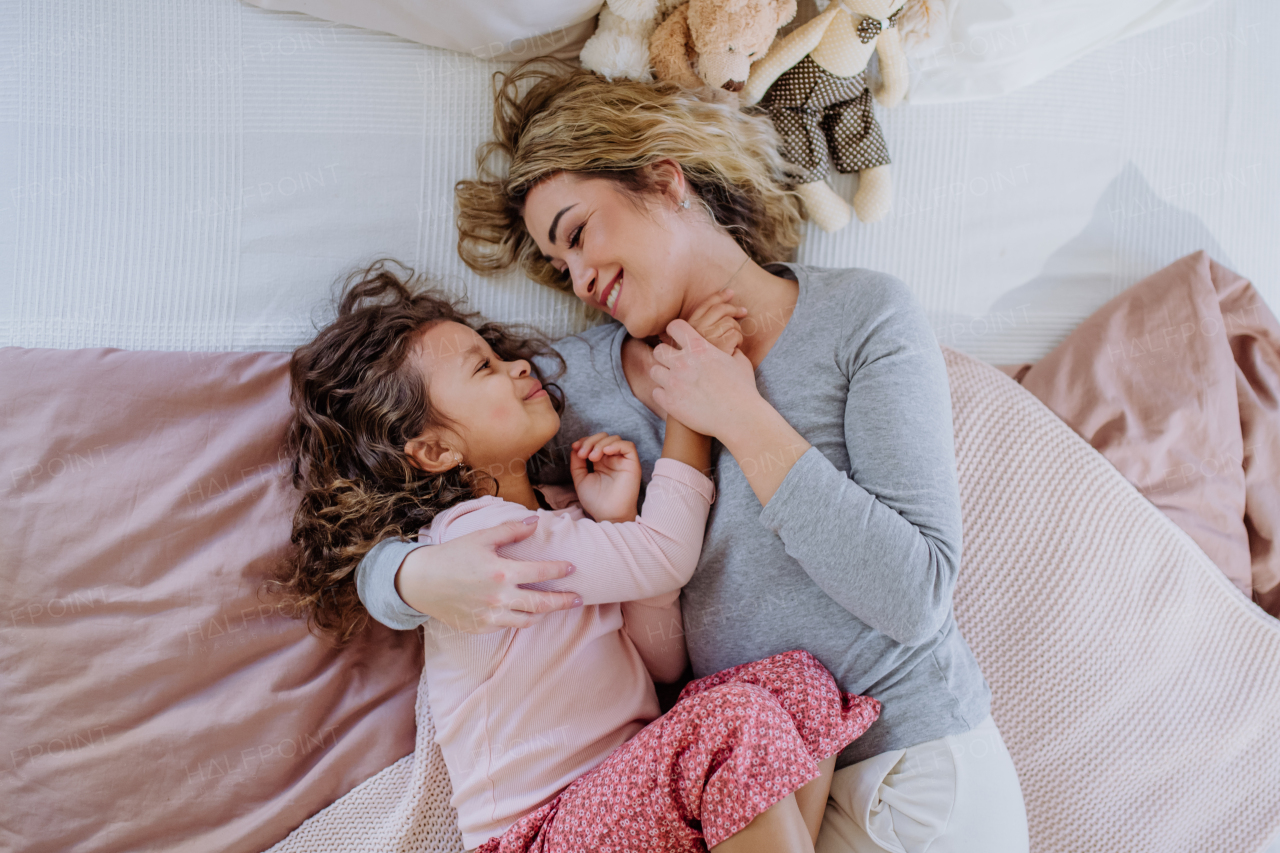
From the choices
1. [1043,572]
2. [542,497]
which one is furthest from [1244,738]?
[542,497]

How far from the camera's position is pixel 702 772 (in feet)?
3.24

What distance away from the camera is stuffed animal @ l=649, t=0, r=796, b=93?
1278 mm

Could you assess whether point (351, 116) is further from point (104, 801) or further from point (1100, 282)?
point (1100, 282)

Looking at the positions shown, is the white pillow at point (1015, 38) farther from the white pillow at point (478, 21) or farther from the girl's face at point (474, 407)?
the girl's face at point (474, 407)

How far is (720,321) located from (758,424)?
0.78 ft

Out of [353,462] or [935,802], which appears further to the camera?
[353,462]

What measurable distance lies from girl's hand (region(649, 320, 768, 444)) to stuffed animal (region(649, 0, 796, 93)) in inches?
18.1

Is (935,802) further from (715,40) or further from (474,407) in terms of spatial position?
(715,40)

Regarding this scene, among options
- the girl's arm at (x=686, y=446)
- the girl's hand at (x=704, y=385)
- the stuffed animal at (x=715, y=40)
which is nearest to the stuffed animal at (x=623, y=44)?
the stuffed animal at (x=715, y=40)

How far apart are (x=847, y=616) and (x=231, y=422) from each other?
3.45ft

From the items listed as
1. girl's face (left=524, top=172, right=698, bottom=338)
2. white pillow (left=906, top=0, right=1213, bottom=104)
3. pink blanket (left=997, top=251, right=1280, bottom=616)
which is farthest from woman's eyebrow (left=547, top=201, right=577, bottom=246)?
pink blanket (left=997, top=251, right=1280, bottom=616)

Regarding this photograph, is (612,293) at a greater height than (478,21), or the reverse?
(478,21)

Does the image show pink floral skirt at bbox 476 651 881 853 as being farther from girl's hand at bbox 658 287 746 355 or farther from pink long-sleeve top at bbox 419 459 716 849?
girl's hand at bbox 658 287 746 355

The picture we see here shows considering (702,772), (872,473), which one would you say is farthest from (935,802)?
(872,473)
